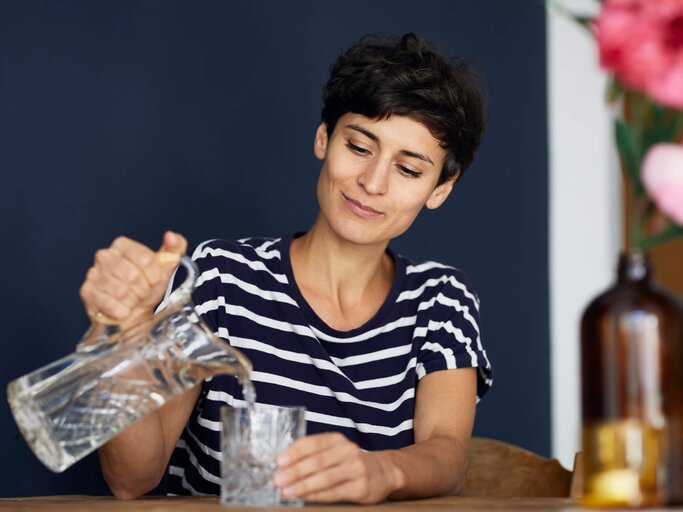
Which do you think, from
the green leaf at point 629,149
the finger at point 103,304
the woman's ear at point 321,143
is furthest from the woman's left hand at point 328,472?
the woman's ear at point 321,143

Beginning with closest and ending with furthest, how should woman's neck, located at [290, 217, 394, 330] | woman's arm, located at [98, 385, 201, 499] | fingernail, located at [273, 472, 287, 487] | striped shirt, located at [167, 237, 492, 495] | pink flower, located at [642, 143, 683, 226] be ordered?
pink flower, located at [642, 143, 683, 226], fingernail, located at [273, 472, 287, 487], woman's arm, located at [98, 385, 201, 499], striped shirt, located at [167, 237, 492, 495], woman's neck, located at [290, 217, 394, 330]

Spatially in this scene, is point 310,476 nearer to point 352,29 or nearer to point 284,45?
point 284,45

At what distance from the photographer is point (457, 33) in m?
2.70

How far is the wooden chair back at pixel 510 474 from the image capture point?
1.89 metres

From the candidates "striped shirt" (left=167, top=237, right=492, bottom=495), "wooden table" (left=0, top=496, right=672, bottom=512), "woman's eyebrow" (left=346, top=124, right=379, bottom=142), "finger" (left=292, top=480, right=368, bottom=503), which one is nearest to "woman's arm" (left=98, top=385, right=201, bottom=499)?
"wooden table" (left=0, top=496, right=672, bottom=512)

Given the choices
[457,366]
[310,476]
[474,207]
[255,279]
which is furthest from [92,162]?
[474,207]

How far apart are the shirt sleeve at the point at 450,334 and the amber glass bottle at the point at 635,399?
0.88m

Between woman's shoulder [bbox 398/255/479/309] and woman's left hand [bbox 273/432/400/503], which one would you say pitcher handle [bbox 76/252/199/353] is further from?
woman's shoulder [bbox 398/255/479/309]

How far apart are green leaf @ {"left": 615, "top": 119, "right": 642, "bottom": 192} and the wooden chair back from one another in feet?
3.55

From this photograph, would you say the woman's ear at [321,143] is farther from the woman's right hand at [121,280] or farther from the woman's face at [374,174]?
the woman's right hand at [121,280]

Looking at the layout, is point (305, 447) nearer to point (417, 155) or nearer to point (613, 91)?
point (613, 91)

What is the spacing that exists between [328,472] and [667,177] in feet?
1.69

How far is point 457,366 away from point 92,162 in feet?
2.51

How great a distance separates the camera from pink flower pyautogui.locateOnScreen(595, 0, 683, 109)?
835 millimetres
